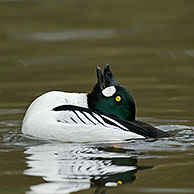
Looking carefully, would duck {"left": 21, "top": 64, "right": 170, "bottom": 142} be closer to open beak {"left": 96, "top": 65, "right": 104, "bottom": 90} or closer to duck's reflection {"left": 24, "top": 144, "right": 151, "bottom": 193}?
open beak {"left": 96, "top": 65, "right": 104, "bottom": 90}

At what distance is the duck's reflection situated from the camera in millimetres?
8008

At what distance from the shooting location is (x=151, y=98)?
13180mm

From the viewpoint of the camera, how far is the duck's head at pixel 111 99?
9984mm

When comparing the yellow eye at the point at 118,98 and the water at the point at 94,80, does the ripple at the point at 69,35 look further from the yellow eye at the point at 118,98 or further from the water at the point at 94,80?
the yellow eye at the point at 118,98

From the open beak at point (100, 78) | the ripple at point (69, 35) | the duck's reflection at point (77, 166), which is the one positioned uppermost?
the ripple at point (69, 35)

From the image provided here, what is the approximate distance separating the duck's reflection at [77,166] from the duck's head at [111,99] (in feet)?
2.17

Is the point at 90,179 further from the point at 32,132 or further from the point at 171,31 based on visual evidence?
the point at 171,31

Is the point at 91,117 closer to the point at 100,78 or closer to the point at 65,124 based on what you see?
the point at 65,124

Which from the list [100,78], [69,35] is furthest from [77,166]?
[69,35]

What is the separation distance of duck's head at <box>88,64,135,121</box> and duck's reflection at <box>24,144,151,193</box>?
66 cm

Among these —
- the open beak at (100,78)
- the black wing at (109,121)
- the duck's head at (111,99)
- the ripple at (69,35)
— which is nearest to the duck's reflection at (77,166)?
the black wing at (109,121)

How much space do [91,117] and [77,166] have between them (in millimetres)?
1238

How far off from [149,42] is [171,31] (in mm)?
1476

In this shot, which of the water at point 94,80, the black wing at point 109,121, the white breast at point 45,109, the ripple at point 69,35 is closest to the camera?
the water at point 94,80
